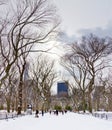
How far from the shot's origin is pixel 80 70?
56562mm

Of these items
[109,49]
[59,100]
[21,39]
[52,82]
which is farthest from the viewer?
[59,100]

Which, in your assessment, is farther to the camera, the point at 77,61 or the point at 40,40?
the point at 77,61

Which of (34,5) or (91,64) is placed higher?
(34,5)

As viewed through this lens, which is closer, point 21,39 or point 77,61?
point 21,39

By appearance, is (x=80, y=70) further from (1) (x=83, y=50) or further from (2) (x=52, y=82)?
(2) (x=52, y=82)

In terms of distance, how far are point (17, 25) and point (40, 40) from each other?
3.43m

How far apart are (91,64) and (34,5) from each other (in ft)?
70.0

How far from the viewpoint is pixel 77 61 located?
5378cm

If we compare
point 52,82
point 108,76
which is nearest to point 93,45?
point 108,76

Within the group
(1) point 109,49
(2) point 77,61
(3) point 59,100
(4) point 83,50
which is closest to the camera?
(1) point 109,49

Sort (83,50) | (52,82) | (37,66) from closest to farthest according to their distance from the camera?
1. (83,50)
2. (37,66)
3. (52,82)

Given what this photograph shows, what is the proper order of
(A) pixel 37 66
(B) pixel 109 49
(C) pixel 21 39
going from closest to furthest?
(C) pixel 21 39 < (B) pixel 109 49 < (A) pixel 37 66

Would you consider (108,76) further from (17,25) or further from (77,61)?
(17,25)

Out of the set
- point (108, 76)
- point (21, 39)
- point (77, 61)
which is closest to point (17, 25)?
point (21, 39)
